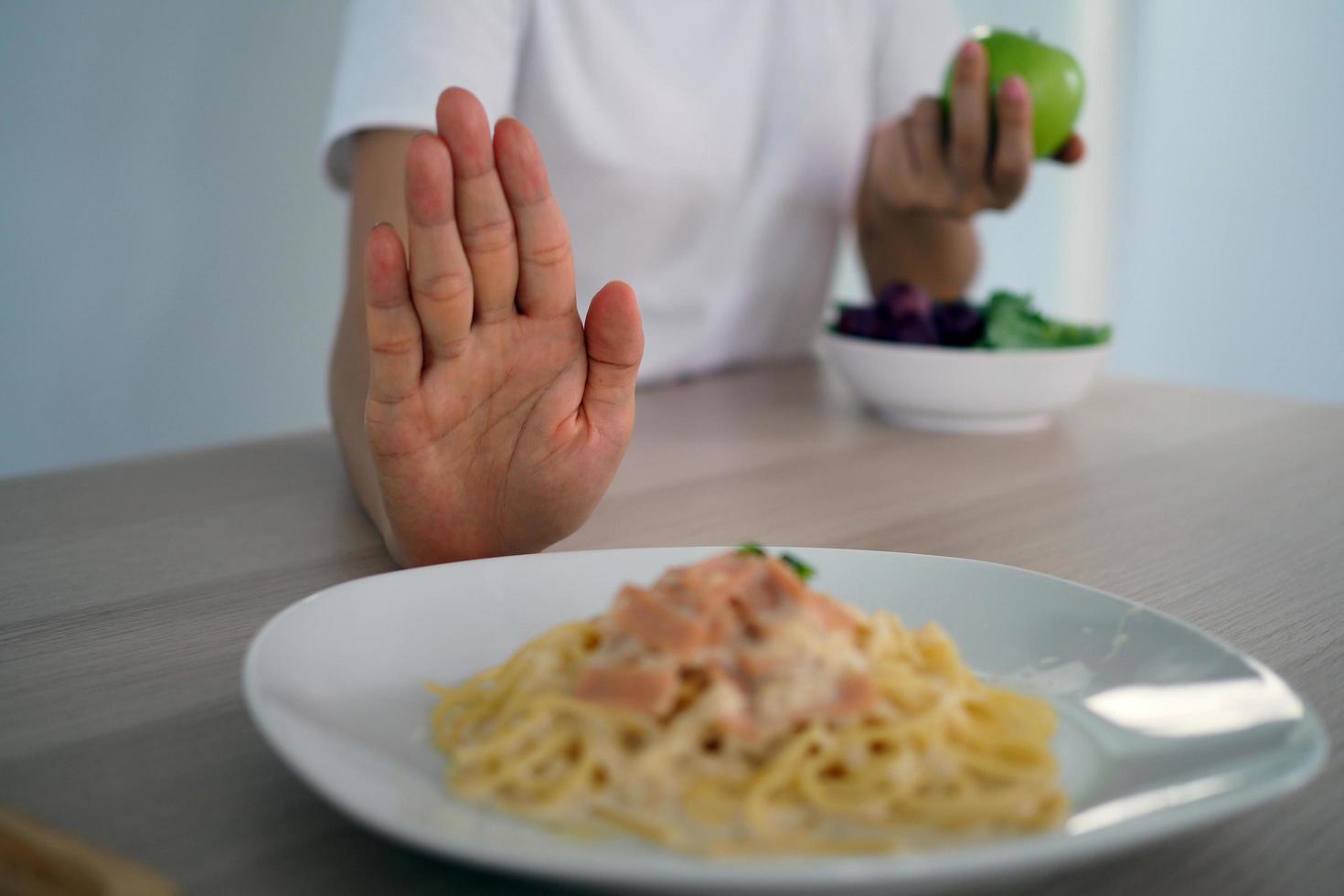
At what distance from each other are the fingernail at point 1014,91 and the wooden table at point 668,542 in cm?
38

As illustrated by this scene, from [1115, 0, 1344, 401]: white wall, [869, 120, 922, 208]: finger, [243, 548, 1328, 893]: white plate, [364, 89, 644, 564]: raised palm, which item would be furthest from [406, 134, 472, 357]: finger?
[1115, 0, 1344, 401]: white wall

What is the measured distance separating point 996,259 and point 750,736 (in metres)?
3.45

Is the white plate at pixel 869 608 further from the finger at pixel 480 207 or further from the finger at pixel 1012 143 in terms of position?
the finger at pixel 1012 143

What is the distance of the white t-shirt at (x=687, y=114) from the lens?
119cm

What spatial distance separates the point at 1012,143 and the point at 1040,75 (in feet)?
0.31

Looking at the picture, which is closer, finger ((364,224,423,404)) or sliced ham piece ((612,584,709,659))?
sliced ham piece ((612,584,709,659))

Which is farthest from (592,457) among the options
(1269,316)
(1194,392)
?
(1269,316)

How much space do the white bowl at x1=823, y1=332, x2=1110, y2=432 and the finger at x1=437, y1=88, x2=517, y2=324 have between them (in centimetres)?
59

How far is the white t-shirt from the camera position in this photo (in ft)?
3.92

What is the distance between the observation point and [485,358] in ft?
2.37

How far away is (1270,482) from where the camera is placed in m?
1.05

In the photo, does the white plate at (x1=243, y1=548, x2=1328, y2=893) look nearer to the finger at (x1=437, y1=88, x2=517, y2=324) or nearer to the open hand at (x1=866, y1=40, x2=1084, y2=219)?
the finger at (x1=437, y1=88, x2=517, y2=324)

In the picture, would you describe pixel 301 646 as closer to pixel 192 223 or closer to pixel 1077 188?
pixel 192 223

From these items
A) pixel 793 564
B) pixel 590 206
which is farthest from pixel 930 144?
pixel 793 564
